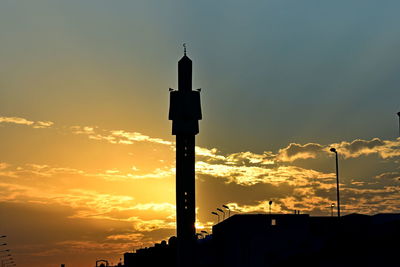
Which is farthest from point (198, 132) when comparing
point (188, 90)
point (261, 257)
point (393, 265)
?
point (393, 265)

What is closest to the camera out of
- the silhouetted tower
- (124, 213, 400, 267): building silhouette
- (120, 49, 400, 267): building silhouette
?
(124, 213, 400, 267): building silhouette

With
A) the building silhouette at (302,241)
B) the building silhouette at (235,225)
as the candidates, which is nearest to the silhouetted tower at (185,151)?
the building silhouette at (235,225)

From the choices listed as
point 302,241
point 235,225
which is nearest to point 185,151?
point 235,225

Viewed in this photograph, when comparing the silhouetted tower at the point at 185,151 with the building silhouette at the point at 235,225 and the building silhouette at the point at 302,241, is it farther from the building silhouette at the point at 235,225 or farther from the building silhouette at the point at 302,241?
the building silhouette at the point at 302,241

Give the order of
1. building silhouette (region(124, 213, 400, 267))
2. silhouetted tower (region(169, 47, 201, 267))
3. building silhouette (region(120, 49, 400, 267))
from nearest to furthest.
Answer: building silhouette (region(124, 213, 400, 267))
building silhouette (region(120, 49, 400, 267))
silhouetted tower (region(169, 47, 201, 267))

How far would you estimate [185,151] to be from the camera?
357 ft

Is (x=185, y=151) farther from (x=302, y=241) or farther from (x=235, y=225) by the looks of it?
(x=302, y=241)

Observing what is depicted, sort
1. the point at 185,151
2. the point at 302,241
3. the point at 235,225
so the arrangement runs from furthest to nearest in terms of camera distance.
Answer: the point at 185,151 < the point at 235,225 < the point at 302,241

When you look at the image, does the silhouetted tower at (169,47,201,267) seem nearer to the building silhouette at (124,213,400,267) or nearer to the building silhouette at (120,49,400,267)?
the building silhouette at (120,49,400,267)

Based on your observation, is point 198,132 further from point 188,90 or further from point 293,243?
point 293,243

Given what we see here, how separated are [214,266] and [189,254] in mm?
22012

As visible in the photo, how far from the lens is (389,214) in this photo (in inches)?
4402

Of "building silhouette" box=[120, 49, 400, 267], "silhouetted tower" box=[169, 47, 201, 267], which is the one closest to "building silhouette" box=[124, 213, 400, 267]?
"building silhouette" box=[120, 49, 400, 267]

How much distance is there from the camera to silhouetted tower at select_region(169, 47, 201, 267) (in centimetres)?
10512
